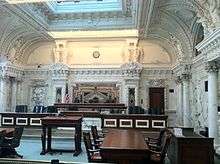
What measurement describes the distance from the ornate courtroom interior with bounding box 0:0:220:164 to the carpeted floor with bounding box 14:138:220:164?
34mm

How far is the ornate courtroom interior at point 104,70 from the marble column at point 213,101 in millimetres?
36

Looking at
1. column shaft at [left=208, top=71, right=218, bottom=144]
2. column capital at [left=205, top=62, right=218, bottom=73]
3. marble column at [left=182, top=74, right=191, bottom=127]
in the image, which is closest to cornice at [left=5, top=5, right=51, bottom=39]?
marble column at [left=182, top=74, right=191, bottom=127]

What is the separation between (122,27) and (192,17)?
15.3 ft

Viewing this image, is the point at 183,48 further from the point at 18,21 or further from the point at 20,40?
the point at 20,40

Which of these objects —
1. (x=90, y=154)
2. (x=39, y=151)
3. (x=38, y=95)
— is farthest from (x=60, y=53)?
(x=90, y=154)

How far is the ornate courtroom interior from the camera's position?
33.9 feet

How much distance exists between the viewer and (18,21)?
51.5 feet

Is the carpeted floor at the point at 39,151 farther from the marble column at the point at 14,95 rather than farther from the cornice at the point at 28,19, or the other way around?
the marble column at the point at 14,95

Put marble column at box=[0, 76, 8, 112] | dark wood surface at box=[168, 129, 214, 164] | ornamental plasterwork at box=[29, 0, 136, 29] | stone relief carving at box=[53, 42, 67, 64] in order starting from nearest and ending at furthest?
dark wood surface at box=[168, 129, 214, 164] → ornamental plasterwork at box=[29, 0, 136, 29] → marble column at box=[0, 76, 8, 112] → stone relief carving at box=[53, 42, 67, 64]

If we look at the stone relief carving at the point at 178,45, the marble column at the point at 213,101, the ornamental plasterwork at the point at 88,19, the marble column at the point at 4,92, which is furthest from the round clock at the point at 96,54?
the marble column at the point at 213,101

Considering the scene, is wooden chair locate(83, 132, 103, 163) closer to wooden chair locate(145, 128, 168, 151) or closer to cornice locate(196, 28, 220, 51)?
wooden chair locate(145, 128, 168, 151)

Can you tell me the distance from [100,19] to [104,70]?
3843mm

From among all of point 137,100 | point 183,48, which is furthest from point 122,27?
point 137,100

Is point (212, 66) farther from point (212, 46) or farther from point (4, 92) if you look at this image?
point (4, 92)
